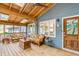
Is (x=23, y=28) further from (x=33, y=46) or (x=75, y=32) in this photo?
(x=75, y=32)

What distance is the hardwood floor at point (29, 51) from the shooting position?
186 inches

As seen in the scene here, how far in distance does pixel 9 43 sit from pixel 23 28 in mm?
1009

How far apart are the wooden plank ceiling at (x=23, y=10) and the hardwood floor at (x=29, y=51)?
111 cm

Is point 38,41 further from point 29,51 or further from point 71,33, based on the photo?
point 71,33

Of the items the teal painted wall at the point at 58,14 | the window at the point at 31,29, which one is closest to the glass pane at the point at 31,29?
the window at the point at 31,29

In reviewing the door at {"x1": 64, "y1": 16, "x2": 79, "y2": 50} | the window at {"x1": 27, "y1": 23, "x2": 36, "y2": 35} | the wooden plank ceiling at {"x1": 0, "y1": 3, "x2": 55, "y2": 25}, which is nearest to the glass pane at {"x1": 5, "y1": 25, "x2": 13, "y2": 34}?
the wooden plank ceiling at {"x1": 0, "y1": 3, "x2": 55, "y2": 25}

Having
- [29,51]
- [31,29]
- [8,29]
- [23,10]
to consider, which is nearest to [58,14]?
[31,29]

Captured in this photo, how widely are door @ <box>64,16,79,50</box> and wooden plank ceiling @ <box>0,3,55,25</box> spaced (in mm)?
1002

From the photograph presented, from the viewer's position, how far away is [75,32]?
466 cm

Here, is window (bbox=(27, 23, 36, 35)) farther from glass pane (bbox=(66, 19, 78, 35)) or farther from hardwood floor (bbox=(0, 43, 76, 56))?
glass pane (bbox=(66, 19, 78, 35))

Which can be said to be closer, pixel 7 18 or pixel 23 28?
pixel 23 28

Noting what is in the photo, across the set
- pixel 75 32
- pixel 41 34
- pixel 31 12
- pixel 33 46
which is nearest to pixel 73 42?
pixel 75 32

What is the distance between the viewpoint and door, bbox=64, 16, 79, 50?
4613mm

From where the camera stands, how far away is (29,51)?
17.2ft
